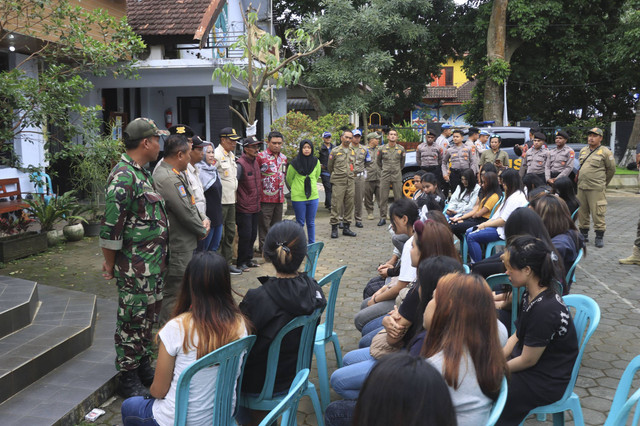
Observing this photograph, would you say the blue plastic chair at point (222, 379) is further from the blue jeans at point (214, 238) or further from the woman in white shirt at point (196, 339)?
the blue jeans at point (214, 238)

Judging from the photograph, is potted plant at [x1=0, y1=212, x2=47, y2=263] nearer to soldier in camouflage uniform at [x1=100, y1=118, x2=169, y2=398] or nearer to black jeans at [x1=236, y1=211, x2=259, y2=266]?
black jeans at [x1=236, y1=211, x2=259, y2=266]

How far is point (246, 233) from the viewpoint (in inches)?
285

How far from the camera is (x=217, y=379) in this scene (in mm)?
2473

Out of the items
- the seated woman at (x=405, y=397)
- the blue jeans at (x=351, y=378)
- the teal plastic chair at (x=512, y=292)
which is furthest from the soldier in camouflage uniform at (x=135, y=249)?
the seated woman at (x=405, y=397)

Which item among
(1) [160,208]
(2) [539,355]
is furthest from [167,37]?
(2) [539,355]

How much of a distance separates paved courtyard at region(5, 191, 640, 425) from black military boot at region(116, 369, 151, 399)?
0.11 m

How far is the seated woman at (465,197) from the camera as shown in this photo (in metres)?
7.48

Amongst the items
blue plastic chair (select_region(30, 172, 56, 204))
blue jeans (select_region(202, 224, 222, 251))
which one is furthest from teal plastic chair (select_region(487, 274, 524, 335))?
blue plastic chair (select_region(30, 172, 56, 204))

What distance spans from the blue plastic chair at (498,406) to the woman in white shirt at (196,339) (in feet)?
3.84

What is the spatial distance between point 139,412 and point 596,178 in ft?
27.0

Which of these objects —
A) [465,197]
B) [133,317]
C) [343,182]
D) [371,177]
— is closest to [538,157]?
[371,177]

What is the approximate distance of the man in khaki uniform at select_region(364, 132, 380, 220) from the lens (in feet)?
37.3

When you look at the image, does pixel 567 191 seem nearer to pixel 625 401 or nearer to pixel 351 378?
pixel 351 378

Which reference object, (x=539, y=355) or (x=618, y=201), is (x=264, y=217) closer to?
(x=539, y=355)
